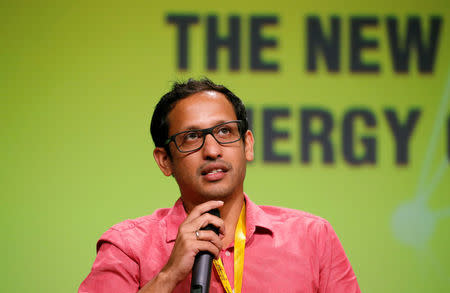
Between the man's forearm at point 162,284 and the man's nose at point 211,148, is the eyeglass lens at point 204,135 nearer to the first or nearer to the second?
the man's nose at point 211,148

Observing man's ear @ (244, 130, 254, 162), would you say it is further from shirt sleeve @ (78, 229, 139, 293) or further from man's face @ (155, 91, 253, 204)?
shirt sleeve @ (78, 229, 139, 293)

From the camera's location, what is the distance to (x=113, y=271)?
1608mm

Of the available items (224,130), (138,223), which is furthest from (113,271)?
(224,130)

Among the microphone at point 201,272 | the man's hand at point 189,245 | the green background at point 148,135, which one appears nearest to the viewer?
the microphone at point 201,272

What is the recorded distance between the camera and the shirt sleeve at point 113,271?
159 centimetres

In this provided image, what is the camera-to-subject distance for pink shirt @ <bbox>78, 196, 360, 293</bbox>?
162 cm

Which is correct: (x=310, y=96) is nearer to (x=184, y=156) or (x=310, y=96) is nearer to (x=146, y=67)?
(x=146, y=67)

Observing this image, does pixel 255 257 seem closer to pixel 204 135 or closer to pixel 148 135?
pixel 204 135

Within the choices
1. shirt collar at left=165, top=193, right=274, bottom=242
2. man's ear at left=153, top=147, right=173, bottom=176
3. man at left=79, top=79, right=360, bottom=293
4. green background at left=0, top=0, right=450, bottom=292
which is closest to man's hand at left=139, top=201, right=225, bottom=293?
man at left=79, top=79, right=360, bottom=293

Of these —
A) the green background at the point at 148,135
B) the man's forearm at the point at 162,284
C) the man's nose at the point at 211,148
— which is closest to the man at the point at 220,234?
the man's nose at the point at 211,148

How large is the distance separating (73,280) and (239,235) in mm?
1555

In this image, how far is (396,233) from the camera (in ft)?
9.80

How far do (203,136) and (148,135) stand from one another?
1435 mm

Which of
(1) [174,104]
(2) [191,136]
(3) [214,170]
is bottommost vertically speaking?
(3) [214,170]
